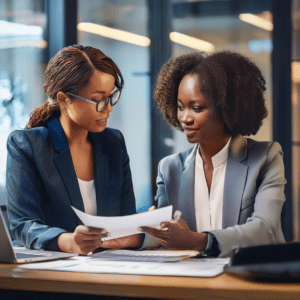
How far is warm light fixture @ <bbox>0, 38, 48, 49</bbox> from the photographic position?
3299 mm

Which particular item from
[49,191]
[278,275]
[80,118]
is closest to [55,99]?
[80,118]

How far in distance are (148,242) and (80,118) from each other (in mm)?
562

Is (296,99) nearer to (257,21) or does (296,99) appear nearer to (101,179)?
(257,21)

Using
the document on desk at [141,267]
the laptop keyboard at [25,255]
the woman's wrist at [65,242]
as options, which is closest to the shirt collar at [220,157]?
the document on desk at [141,267]

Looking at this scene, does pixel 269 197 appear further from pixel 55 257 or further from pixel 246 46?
pixel 246 46

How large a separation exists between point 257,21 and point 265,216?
2.88m

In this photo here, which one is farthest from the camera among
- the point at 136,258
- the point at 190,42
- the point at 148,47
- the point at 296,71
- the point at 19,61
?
the point at 148,47

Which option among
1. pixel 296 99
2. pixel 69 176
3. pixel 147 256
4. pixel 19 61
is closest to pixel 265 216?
pixel 147 256

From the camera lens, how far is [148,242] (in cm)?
169

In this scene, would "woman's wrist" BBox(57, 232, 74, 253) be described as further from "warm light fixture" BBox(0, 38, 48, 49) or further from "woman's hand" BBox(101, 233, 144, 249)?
"warm light fixture" BBox(0, 38, 48, 49)

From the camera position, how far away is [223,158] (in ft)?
6.34

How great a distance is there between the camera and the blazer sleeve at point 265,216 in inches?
61.6

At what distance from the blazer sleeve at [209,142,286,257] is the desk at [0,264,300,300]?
49cm

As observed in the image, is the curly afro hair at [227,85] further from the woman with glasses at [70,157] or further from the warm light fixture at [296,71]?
the warm light fixture at [296,71]
